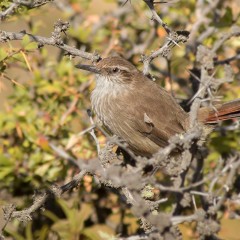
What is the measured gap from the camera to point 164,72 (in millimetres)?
5859

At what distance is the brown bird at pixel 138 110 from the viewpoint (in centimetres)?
538

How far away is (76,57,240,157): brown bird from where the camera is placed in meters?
5.38

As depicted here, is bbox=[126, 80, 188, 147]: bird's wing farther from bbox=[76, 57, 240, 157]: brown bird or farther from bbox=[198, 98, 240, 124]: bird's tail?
bbox=[198, 98, 240, 124]: bird's tail

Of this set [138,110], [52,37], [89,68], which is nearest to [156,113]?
[138,110]

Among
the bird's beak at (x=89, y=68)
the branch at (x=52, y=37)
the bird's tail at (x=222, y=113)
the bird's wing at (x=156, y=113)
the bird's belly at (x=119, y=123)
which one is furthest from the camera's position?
the bird's wing at (x=156, y=113)

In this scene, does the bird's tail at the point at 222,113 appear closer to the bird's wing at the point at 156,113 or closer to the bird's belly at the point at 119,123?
the bird's wing at the point at 156,113

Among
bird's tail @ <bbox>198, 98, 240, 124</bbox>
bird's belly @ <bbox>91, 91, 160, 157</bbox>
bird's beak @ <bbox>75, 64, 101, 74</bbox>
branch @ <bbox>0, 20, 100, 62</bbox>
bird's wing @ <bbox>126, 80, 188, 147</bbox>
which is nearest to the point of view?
branch @ <bbox>0, 20, 100, 62</bbox>

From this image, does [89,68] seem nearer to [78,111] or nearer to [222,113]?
[78,111]

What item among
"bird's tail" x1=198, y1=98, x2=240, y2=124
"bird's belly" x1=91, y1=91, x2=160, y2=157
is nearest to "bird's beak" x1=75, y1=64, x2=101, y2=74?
"bird's belly" x1=91, y1=91, x2=160, y2=157

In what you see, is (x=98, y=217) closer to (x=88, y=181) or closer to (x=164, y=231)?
(x=88, y=181)

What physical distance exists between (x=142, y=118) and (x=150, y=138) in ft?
0.73

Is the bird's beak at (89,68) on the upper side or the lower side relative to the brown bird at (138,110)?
upper

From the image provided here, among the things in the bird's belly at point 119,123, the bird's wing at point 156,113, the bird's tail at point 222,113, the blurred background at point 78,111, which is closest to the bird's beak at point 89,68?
the blurred background at point 78,111

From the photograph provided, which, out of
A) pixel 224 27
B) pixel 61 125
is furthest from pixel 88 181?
pixel 224 27
